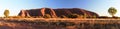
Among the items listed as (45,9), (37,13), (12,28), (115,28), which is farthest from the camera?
(45,9)

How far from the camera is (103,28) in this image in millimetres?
15539

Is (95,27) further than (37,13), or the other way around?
(37,13)

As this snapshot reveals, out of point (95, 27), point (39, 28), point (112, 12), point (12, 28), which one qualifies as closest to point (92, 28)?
point (95, 27)

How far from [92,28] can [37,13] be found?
368 ft

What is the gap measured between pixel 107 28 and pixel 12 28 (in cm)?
627

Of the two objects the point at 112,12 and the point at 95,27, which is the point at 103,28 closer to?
the point at 95,27

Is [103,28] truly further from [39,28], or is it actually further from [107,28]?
[39,28]

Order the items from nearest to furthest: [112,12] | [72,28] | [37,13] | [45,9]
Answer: [72,28]
[112,12]
[37,13]
[45,9]

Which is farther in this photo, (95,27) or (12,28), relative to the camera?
(12,28)

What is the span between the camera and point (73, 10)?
13188cm

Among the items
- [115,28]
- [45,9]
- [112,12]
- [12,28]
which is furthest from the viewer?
[45,9]

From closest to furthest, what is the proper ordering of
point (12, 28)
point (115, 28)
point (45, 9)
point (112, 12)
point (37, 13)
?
point (115, 28) → point (12, 28) → point (112, 12) → point (37, 13) → point (45, 9)

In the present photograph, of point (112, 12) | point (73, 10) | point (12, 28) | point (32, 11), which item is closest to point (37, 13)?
point (32, 11)

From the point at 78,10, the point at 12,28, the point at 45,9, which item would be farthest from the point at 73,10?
the point at 12,28
